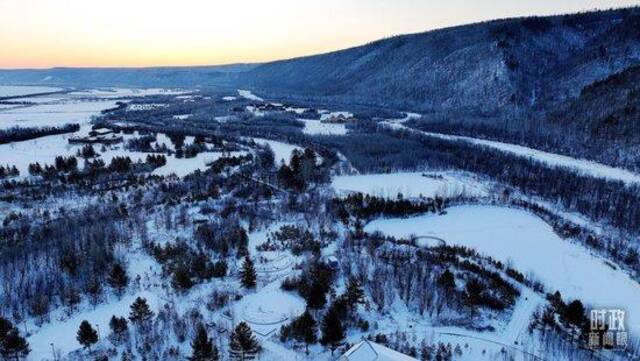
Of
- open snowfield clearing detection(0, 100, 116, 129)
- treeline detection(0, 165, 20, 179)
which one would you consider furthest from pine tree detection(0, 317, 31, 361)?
open snowfield clearing detection(0, 100, 116, 129)

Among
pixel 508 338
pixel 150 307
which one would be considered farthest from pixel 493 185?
pixel 150 307

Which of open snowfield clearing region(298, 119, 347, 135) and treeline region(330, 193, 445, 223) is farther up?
open snowfield clearing region(298, 119, 347, 135)

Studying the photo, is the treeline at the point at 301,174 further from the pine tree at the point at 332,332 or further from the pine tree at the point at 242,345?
the pine tree at the point at 242,345

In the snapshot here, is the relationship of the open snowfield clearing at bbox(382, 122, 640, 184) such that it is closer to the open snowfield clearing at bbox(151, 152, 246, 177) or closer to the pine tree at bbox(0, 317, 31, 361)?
the open snowfield clearing at bbox(151, 152, 246, 177)

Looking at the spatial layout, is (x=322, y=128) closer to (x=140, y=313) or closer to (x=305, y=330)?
(x=140, y=313)

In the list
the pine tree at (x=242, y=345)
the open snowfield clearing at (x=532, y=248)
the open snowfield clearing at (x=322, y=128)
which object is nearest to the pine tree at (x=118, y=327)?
the pine tree at (x=242, y=345)

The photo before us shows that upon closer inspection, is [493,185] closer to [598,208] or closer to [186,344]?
[598,208]
